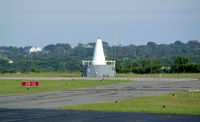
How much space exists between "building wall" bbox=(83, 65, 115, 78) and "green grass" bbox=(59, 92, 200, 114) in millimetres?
48169

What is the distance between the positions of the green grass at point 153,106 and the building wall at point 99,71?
4817cm

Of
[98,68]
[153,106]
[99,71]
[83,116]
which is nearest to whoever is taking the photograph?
[83,116]

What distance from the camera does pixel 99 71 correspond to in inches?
3489

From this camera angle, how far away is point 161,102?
1460 inches

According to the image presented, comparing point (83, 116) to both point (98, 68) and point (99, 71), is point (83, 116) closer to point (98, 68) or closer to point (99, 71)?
point (98, 68)

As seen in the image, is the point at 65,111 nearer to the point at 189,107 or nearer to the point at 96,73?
the point at 189,107

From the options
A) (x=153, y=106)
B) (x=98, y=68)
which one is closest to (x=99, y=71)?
(x=98, y=68)

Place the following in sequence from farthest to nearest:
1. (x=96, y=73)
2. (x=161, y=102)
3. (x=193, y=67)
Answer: (x=193, y=67), (x=96, y=73), (x=161, y=102)

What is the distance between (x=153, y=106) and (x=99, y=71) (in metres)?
54.9

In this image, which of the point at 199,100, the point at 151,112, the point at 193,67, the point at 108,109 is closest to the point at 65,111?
the point at 108,109

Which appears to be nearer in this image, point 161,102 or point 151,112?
point 151,112

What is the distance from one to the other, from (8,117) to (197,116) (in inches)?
570

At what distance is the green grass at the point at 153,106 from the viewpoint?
3146cm

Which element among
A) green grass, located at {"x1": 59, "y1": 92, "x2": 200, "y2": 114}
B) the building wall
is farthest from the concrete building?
green grass, located at {"x1": 59, "y1": 92, "x2": 200, "y2": 114}
